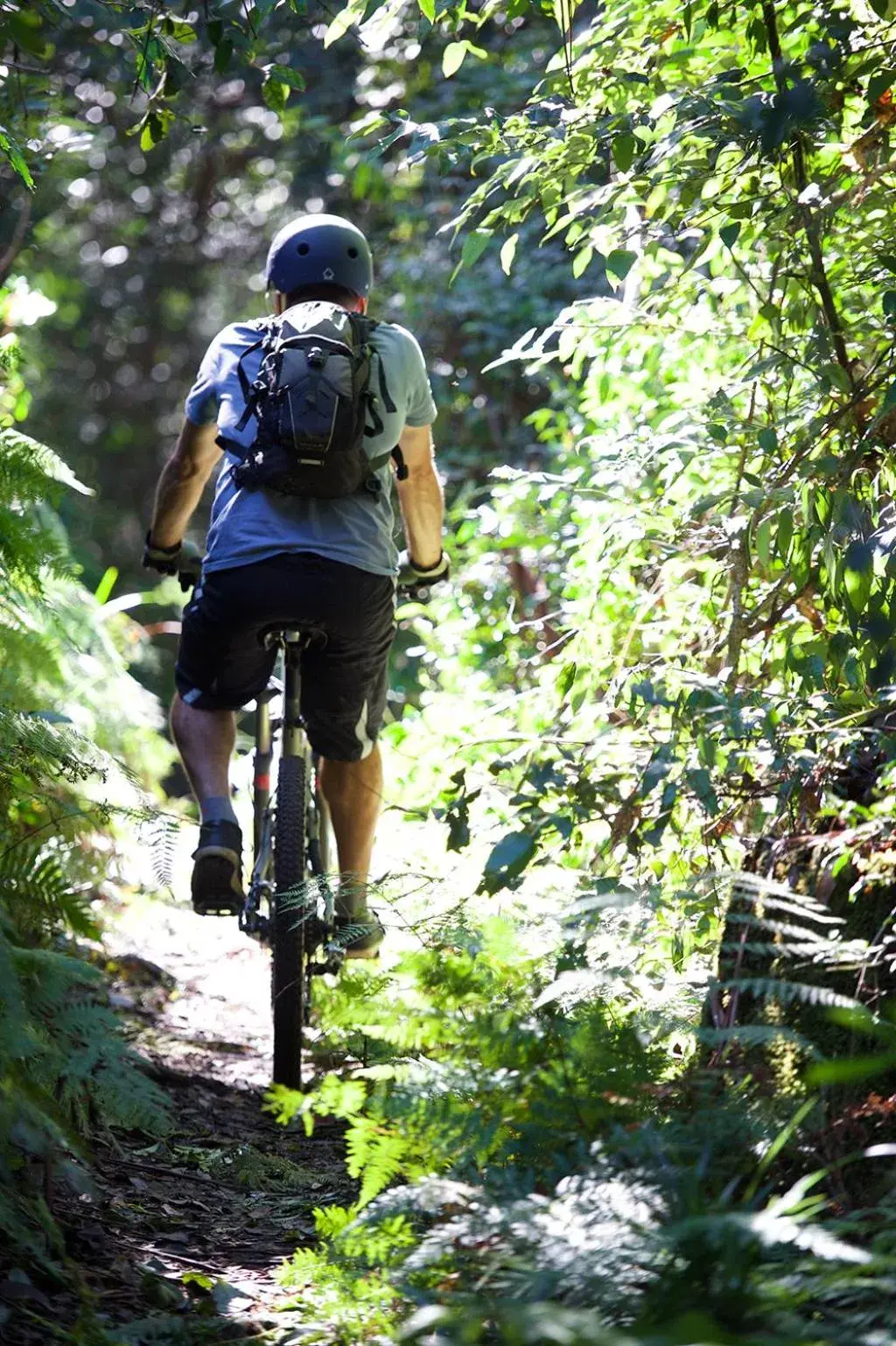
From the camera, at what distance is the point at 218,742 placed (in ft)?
14.8

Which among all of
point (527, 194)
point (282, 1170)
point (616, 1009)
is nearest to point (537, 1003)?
point (616, 1009)

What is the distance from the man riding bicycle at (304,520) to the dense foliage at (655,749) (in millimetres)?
403

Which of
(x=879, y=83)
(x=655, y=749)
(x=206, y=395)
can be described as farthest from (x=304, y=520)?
(x=879, y=83)

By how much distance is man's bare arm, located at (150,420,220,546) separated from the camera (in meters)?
4.57

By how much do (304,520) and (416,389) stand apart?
1.78ft

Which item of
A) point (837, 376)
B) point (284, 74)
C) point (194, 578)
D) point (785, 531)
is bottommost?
point (785, 531)

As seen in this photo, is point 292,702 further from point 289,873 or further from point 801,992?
point 801,992

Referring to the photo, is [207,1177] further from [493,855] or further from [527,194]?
[527,194]

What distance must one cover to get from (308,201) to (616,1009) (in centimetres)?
1150

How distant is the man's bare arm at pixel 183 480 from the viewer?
4570mm

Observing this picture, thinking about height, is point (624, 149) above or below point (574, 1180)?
above

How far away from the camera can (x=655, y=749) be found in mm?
3145

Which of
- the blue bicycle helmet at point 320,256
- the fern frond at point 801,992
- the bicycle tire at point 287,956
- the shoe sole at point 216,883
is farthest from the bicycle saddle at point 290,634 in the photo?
the fern frond at point 801,992

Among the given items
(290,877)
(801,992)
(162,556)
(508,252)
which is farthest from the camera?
(162,556)
